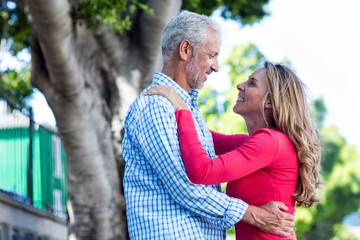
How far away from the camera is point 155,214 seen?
4082 mm

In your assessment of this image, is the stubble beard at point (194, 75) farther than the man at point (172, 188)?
Yes

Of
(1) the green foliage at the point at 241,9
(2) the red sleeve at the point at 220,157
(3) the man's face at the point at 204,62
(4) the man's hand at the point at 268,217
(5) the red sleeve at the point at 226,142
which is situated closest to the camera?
A: (2) the red sleeve at the point at 220,157

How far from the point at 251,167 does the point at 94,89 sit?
28.2ft

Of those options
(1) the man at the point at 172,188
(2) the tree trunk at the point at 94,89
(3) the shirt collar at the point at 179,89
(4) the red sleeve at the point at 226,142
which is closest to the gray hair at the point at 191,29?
(1) the man at the point at 172,188

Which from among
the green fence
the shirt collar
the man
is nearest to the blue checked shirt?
the man

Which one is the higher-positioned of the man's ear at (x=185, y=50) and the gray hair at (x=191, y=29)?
the gray hair at (x=191, y=29)

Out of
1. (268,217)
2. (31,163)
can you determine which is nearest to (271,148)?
(268,217)

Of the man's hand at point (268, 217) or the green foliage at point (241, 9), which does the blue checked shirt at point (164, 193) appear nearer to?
the man's hand at point (268, 217)

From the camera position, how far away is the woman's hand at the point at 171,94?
13.7 ft

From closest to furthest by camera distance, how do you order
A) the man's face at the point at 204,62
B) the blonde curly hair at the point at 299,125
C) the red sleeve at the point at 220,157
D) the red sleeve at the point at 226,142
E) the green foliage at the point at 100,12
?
the red sleeve at the point at 220,157 → the blonde curly hair at the point at 299,125 → the man's face at the point at 204,62 → the red sleeve at the point at 226,142 → the green foliage at the point at 100,12

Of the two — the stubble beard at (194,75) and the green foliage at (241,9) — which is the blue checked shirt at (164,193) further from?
the green foliage at (241,9)

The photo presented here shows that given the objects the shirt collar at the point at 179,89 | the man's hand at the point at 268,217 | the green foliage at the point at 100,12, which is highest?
the green foliage at the point at 100,12

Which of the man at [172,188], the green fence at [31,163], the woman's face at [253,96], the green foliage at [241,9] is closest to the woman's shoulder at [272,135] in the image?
the woman's face at [253,96]

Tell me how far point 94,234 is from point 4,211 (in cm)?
193
